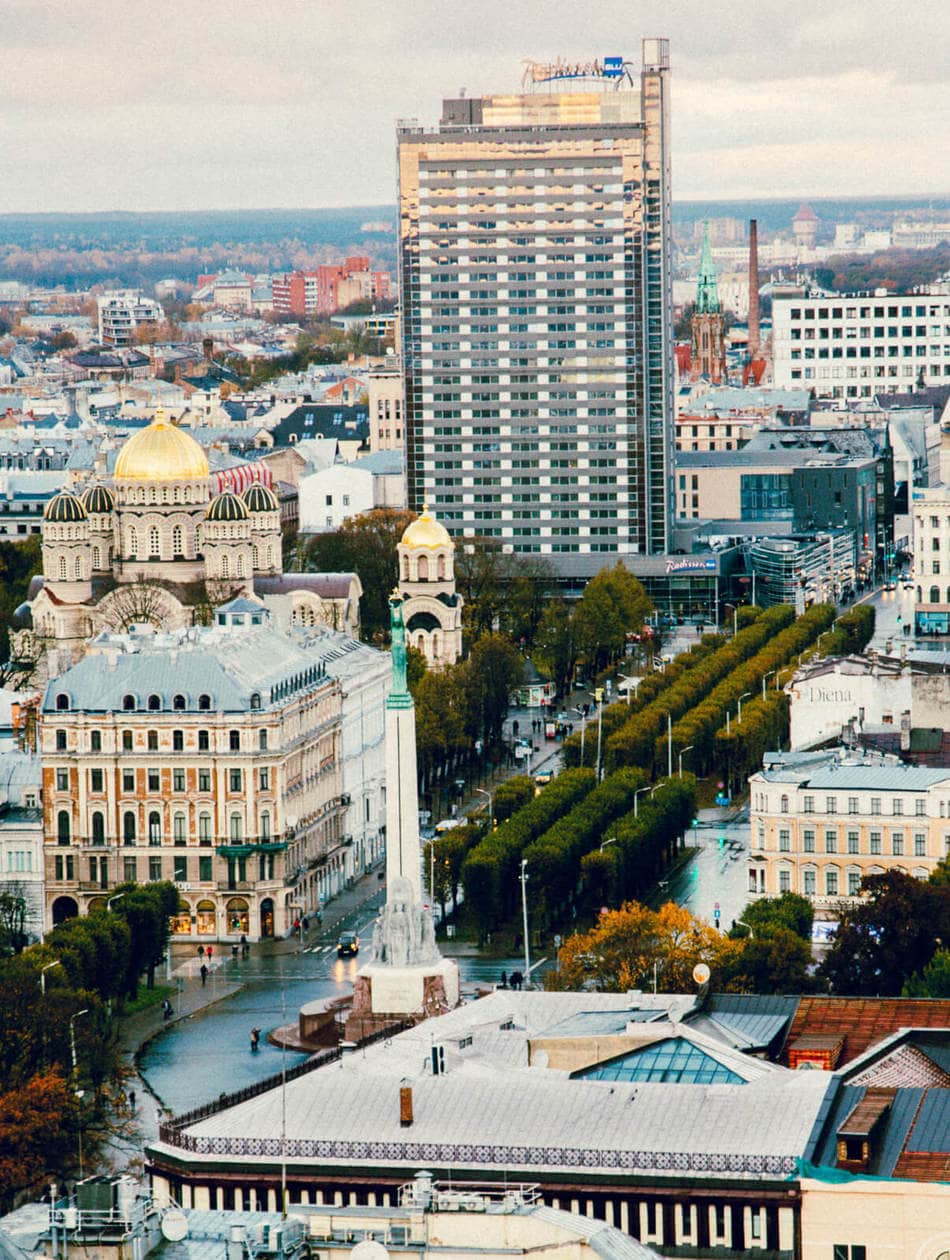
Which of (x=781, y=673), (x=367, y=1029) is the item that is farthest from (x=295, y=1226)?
(x=781, y=673)

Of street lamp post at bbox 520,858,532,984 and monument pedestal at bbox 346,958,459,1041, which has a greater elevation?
monument pedestal at bbox 346,958,459,1041

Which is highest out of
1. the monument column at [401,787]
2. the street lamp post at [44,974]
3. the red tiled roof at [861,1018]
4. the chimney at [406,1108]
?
the monument column at [401,787]

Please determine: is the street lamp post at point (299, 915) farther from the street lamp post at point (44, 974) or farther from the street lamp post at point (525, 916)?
the street lamp post at point (44, 974)

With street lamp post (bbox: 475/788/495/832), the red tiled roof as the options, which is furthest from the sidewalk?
the red tiled roof

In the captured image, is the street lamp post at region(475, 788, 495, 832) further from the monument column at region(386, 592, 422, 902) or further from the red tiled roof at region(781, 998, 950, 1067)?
the red tiled roof at region(781, 998, 950, 1067)

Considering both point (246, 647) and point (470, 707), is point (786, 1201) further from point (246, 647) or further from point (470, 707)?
point (470, 707)

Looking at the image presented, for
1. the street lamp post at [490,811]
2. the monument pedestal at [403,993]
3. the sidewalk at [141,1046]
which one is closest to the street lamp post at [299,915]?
the sidewalk at [141,1046]
